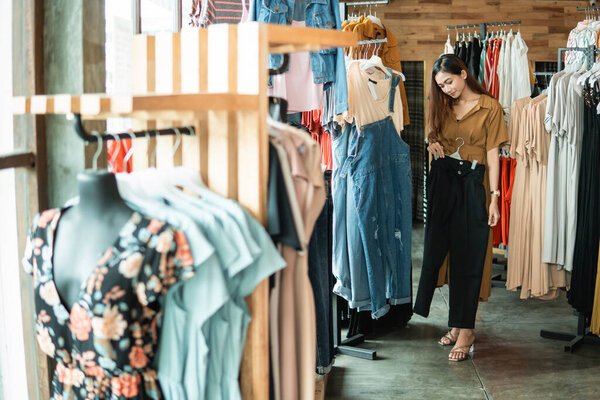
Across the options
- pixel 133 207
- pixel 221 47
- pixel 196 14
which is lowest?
pixel 133 207

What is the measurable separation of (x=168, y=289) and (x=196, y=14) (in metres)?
2.01

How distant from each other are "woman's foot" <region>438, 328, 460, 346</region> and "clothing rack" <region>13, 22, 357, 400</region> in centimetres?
274

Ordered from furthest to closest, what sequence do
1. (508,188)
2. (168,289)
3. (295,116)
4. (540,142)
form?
(508,188) → (540,142) → (295,116) → (168,289)

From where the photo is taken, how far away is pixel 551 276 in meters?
4.35

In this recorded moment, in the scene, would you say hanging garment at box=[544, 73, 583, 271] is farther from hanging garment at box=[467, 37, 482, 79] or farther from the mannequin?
the mannequin

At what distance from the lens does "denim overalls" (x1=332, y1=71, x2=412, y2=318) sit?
11.8 feet

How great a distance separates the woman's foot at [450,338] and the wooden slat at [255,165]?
2.75 m

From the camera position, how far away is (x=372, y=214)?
11.9ft

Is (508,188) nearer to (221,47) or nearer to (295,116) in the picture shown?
(295,116)

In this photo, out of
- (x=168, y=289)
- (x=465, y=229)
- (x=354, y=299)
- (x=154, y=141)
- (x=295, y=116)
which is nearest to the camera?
(x=168, y=289)

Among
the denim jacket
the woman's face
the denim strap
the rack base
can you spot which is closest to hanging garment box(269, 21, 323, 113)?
the denim jacket

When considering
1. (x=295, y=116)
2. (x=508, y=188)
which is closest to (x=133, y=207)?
(x=295, y=116)

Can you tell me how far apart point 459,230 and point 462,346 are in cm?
70

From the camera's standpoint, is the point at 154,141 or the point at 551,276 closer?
the point at 154,141
